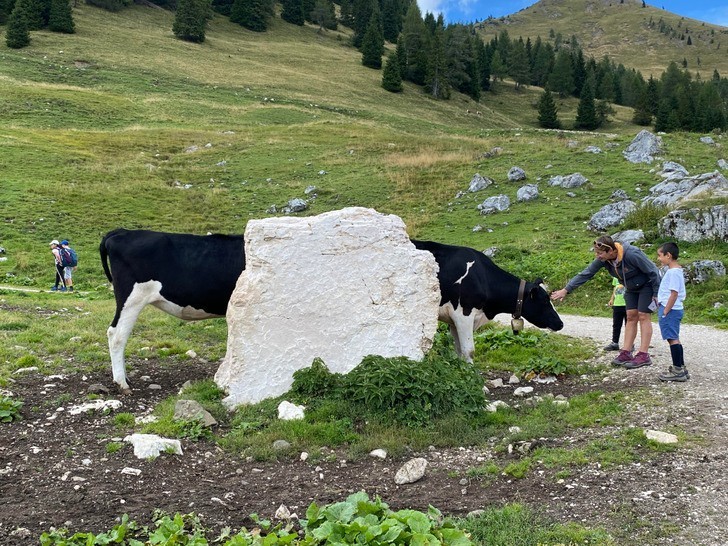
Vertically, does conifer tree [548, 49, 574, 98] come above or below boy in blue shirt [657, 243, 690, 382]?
above

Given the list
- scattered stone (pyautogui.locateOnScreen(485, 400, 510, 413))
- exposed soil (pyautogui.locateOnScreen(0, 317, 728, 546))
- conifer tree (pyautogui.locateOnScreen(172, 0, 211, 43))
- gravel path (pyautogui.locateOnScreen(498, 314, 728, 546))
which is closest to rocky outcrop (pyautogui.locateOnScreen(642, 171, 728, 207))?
gravel path (pyautogui.locateOnScreen(498, 314, 728, 546))

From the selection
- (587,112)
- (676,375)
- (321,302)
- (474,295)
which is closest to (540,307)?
(474,295)

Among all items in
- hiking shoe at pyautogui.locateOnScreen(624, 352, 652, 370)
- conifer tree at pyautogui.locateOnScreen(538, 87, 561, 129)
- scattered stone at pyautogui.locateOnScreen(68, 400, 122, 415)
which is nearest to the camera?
scattered stone at pyautogui.locateOnScreen(68, 400, 122, 415)

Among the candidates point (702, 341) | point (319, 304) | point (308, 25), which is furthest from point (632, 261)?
point (308, 25)

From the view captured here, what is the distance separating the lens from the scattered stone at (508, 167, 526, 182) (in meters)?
30.1

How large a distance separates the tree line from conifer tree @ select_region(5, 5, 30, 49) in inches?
4.7

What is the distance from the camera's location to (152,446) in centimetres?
693

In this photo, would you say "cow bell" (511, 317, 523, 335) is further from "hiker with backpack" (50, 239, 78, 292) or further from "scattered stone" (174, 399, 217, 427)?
"hiker with backpack" (50, 239, 78, 292)

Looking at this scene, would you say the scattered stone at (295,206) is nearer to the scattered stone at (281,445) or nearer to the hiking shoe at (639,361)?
the hiking shoe at (639,361)

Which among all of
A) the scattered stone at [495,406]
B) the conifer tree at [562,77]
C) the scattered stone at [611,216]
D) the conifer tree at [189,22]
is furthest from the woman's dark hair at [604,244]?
the conifer tree at [562,77]

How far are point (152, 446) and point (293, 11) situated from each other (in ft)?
404

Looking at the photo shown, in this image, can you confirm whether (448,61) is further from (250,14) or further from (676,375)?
(676,375)

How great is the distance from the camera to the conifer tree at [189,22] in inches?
3516

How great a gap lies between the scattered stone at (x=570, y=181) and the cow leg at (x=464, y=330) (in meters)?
19.3
